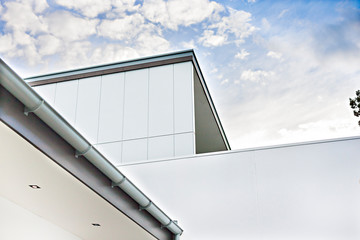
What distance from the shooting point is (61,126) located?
3.46 metres

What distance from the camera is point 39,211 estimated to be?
506 cm

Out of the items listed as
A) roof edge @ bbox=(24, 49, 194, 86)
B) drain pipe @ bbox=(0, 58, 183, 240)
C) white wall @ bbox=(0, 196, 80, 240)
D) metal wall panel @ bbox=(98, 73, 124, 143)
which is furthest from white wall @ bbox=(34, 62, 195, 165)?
drain pipe @ bbox=(0, 58, 183, 240)

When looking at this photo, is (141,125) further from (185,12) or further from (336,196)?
(185,12)

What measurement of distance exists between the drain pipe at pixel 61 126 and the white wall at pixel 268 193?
2068 mm

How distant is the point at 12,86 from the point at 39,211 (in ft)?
8.46

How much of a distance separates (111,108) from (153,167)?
7.42 ft

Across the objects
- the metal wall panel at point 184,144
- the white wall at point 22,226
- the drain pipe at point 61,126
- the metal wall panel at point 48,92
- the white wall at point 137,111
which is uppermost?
the metal wall panel at point 48,92

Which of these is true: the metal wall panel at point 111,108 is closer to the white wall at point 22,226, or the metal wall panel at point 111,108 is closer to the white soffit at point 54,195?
the white soffit at point 54,195

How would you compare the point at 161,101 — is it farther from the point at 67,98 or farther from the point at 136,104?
the point at 67,98

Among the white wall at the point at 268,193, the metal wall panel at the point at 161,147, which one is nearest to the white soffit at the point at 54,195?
the white wall at the point at 268,193

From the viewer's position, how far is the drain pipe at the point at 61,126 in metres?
2.90

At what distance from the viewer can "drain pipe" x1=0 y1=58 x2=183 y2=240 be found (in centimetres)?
290

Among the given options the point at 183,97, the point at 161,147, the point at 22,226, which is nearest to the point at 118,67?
the point at 183,97

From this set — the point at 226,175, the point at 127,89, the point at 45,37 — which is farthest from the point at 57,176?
the point at 45,37
